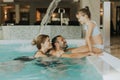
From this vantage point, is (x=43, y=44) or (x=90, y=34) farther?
(x=90, y=34)

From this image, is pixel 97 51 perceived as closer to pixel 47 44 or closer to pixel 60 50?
pixel 60 50

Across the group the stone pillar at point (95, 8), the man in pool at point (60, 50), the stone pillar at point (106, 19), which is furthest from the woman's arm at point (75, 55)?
the stone pillar at point (95, 8)

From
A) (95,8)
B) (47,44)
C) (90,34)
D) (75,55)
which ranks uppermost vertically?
(95,8)

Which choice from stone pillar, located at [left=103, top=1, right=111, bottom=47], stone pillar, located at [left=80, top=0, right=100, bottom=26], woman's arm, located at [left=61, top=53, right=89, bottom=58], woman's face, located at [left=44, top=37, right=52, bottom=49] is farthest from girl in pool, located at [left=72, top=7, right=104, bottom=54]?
stone pillar, located at [left=80, top=0, right=100, bottom=26]

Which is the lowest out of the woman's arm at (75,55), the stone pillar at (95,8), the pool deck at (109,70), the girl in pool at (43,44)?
the woman's arm at (75,55)

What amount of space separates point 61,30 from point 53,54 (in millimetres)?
6382

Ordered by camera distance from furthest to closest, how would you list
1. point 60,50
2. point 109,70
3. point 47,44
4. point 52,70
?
point 60,50
point 47,44
point 52,70
point 109,70

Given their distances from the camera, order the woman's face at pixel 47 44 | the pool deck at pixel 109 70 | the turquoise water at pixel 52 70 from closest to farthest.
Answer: the pool deck at pixel 109 70, the turquoise water at pixel 52 70, the woman's face at pixel 47 44

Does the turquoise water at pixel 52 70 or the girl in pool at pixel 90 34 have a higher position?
the girl in pool at pixel 90 34

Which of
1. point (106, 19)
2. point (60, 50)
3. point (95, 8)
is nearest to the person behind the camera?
point (60, 50)

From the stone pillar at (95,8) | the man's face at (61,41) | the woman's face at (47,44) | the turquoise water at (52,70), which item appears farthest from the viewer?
the stone pillar at (95,8)

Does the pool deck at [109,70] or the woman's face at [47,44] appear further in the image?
the woman's face at [47,44]

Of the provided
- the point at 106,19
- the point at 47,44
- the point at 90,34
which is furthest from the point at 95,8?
the point at 47,44

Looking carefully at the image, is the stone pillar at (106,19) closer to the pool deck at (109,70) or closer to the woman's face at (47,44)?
the woman's face at (47,44)
